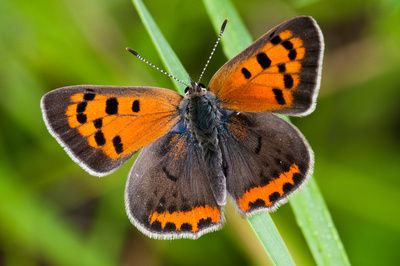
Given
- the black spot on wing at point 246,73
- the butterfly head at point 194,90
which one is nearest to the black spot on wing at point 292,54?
the black spot on wing at point 246,73

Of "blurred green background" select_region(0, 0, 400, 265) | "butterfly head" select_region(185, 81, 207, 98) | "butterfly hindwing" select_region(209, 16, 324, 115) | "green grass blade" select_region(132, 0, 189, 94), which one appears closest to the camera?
"butterfly hindwing" select_region(209, 16, 324, 115)

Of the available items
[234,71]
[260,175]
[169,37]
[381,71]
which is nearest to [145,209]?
[260,175]

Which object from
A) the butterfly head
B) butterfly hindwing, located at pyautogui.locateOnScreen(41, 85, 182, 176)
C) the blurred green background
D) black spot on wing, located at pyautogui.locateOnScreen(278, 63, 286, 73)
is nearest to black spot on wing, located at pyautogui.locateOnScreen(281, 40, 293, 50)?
black spot on wing, located at pyautogui.locateOnScreen(278, 63, 286, 73)

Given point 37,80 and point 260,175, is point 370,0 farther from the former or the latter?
point 37,80

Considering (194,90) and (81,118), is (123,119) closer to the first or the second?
(81,118)

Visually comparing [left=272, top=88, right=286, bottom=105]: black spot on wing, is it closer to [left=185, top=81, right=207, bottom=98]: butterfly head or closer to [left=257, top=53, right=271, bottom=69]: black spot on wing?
[left=257, top=53, right=271, bottom=69]: black spot on wing

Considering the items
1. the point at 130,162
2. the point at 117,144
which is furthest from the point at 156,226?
the point at 130,162

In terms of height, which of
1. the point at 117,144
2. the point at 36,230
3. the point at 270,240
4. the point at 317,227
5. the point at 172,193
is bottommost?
the point at 317,227
